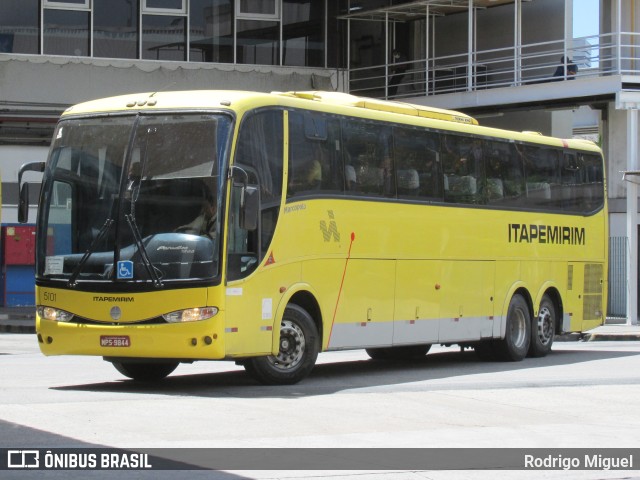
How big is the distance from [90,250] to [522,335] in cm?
859

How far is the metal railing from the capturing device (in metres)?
31.9

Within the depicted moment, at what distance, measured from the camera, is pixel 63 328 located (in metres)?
14.7

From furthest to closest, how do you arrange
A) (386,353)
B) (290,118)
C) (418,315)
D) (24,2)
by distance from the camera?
(24,2) < (386,353) < (418,315) < (290,118)

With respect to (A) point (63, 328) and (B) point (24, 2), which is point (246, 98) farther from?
(B) point (24, 2)

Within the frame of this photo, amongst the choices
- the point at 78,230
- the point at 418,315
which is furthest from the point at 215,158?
the point at 418,315

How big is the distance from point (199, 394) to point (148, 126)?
124 inches

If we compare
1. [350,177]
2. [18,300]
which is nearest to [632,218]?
[18,300]

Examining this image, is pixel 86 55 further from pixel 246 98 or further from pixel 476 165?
pixel 246 98

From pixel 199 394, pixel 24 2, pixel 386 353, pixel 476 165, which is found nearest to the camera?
pixel 199 394

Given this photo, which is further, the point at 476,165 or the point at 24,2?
the point at 24,2

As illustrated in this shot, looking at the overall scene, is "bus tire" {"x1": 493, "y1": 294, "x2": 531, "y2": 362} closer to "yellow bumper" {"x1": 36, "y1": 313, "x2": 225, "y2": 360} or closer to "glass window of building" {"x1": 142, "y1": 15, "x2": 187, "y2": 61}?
"yellow bumper" {"x1": 36, "y1": 313, "x2": 225, "y2": 360}

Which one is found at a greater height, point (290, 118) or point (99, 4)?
point (99, 4)

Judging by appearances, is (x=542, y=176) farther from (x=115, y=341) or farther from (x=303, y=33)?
(x=303, y=33)

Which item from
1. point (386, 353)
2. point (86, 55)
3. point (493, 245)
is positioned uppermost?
point (86, 55)
